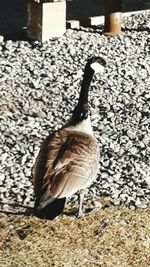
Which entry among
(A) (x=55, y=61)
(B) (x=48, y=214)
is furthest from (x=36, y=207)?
(A) (x=55, y=61)

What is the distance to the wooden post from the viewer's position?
31.5 feet

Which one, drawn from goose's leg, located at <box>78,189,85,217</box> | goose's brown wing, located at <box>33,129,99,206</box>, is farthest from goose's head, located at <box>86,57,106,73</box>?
goose's leg, located at <box>78,189,85,217</box>

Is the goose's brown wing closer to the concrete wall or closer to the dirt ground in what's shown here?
the dirt ground

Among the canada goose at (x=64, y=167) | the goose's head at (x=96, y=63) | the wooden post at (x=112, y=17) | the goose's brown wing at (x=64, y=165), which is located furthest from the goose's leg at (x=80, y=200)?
the wooden post at (x=112, y=17)

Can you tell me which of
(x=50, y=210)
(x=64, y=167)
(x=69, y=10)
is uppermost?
(x=69, y=10)

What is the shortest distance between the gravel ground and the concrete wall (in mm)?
689

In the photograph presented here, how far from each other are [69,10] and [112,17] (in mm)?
1376

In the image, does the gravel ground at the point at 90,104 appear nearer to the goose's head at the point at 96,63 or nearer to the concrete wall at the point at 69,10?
the concrete wall at the point at 69,10

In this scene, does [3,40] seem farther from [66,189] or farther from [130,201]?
[66,189]

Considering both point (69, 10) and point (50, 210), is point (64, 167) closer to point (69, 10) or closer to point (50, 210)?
point (50, 210)

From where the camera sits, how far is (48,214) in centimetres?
454

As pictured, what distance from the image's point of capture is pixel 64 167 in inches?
190

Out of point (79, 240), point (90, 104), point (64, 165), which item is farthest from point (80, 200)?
point (90, 104)

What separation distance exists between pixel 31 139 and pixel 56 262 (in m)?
2.08
